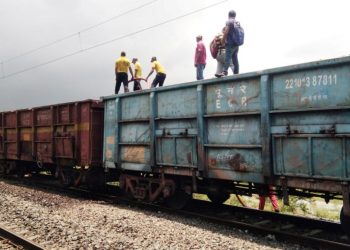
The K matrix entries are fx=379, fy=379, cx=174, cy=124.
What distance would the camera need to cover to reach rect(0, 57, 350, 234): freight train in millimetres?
6227

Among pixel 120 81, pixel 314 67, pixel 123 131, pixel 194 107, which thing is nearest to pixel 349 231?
pixel 314 67

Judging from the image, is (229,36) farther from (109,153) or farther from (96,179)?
(96,179)

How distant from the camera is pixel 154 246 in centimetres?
610

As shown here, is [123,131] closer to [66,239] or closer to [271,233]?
[66,239]

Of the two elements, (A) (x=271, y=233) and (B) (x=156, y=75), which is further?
(B) (x=156, y=75)

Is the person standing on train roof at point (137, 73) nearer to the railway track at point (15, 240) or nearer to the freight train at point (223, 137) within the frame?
the freight train at point (223, 137)

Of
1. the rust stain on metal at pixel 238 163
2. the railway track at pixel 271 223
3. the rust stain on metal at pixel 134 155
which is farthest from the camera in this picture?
the rust stain on metal at pixel 134 155

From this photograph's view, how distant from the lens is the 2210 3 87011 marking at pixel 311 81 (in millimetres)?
6189

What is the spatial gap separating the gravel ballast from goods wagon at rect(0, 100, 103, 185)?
7.15ft

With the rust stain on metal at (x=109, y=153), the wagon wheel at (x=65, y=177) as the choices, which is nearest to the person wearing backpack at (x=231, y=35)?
the rust stain on metal at (x=109, y=153)

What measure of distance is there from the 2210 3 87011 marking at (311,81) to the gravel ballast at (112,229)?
9.05ft

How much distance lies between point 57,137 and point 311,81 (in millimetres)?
9321

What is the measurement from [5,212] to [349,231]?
760 centimetres

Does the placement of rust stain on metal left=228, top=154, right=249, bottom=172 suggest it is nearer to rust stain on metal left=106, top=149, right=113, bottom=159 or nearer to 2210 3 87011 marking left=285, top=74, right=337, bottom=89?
2210 3 87011 marking left=285, top=74, right=337, bottom=89
